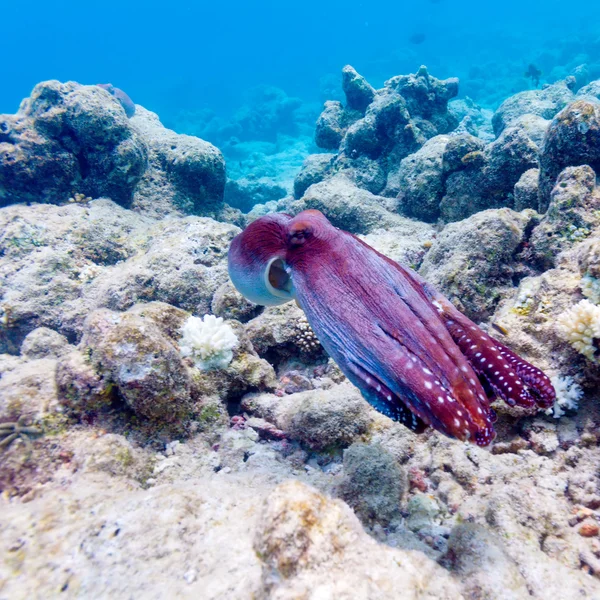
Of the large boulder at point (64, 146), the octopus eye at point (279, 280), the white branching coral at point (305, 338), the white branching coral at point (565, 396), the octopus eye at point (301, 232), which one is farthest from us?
the large boulder at point (64, 146)

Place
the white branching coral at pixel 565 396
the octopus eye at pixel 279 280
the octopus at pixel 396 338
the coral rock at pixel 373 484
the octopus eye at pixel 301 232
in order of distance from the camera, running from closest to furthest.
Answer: the octopus at pixel 396 338 < the coral rock at pixel 373 484 < the octopus eye at pixel 301 232 < the white branching coral at pixel 565 396 < the octopus eye at pixel 279 280

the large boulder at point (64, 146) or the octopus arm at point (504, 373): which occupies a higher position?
the large boulder at point (64, 146)

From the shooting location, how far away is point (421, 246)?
6340 mm

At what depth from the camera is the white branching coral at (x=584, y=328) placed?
113 inches

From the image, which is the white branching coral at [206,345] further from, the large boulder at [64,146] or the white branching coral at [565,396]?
the large boulder at [64,146]

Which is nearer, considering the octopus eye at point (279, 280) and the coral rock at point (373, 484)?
the coral rock at point (373, 484)

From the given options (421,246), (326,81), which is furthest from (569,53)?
(421,246)

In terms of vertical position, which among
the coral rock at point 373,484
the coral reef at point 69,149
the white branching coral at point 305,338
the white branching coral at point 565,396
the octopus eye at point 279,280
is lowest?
the coral rock at point 373,484

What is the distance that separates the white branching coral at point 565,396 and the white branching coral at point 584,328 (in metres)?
0.26

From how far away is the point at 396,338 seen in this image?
88.3 inches

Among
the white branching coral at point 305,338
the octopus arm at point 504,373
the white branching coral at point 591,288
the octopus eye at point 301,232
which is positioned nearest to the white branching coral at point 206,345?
the white branching coral at point 305,338

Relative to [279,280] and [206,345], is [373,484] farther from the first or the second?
[206,345]

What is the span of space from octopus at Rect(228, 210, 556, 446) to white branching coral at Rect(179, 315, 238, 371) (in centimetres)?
126

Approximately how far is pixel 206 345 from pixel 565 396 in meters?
3.30
